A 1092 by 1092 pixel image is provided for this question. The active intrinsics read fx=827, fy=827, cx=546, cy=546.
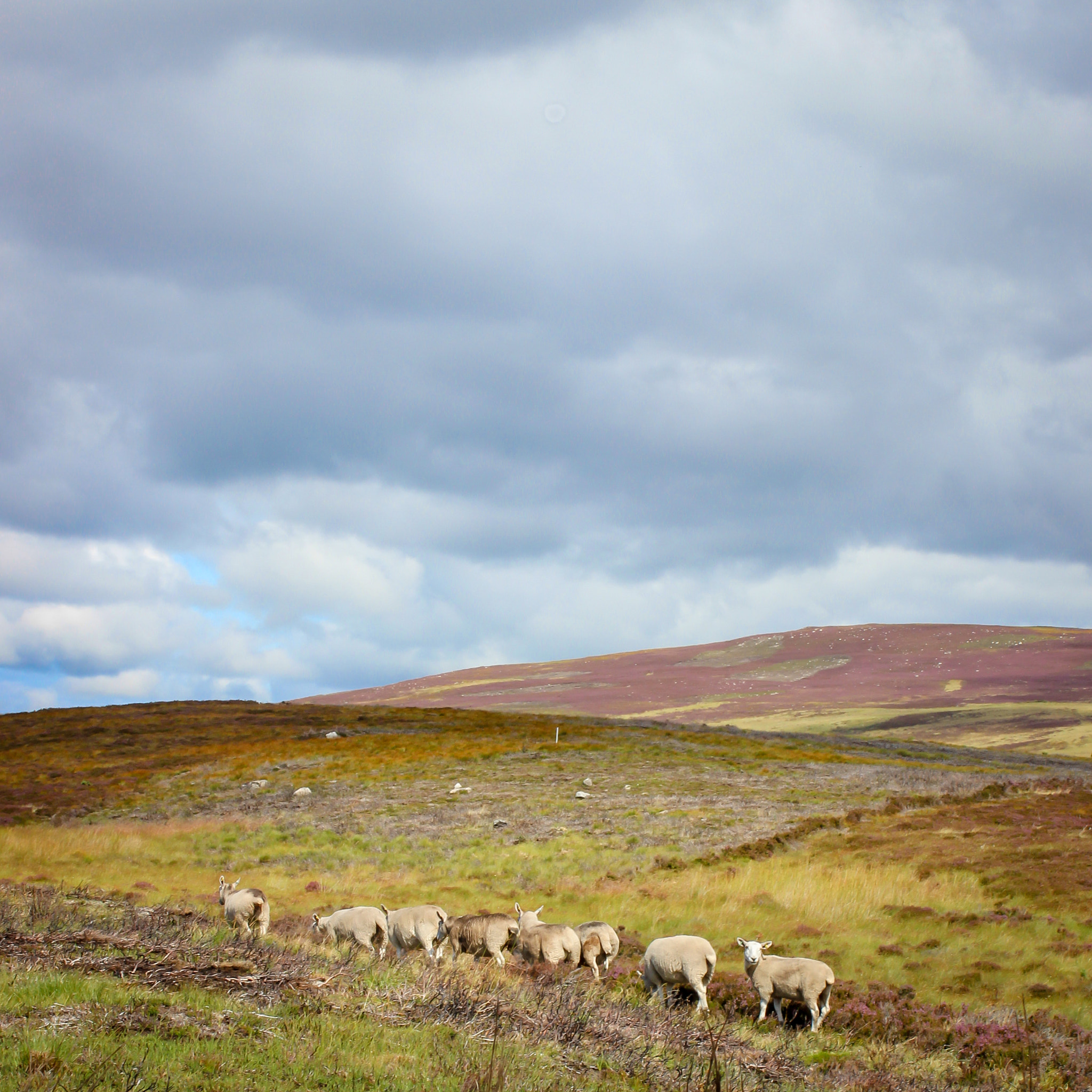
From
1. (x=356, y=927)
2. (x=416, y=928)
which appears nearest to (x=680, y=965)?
(x=416, y=928)

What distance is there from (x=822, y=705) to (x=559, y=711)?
36552 mm

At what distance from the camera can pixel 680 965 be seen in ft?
49.4

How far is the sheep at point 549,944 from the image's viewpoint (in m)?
16.1

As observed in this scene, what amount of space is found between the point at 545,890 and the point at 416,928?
8.09 metres

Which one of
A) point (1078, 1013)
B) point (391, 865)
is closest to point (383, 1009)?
point (1078, 1013)

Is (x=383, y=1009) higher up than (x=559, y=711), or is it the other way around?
(x=383, y=1009)

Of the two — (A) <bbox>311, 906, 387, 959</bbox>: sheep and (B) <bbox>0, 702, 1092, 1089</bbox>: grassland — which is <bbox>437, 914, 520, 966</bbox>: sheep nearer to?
(A) <bbox>311, 906, 387, 959</bbox>: sheep

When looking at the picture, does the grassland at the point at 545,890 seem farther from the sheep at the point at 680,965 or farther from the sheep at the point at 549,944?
the sheep at the point at 549,944

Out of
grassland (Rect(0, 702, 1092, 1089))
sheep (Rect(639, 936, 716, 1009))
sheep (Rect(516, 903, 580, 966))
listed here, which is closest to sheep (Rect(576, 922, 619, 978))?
sheep (Rect(516, 903, 580, 966))

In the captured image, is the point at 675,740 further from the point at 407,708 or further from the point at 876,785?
the point at 407,708

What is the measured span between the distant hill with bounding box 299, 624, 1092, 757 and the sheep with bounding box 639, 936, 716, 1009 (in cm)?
7375

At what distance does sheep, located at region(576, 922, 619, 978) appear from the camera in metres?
16.5

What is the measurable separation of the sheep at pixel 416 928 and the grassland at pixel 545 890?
2.47 meters

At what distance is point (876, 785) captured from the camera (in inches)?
1698
